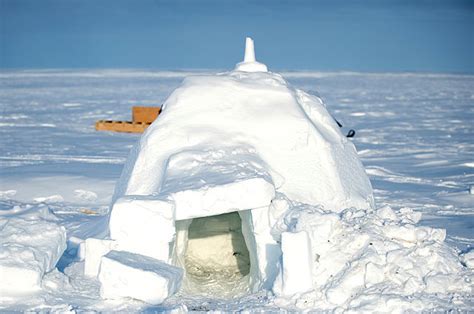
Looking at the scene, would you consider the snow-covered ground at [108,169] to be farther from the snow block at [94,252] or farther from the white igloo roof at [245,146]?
the white igloo roof at [245,146]

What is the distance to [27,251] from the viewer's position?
6.91 m

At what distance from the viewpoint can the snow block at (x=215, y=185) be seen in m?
6.65

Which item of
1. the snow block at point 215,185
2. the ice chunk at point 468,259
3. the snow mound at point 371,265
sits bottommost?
the ice chunk at point 468,259

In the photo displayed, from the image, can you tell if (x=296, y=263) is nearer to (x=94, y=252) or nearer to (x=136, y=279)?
(x=136, y=279)

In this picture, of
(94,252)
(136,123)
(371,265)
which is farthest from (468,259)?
(136,123)

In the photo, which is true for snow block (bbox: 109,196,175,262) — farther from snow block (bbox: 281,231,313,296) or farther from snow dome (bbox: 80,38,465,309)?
snow block (bbox: 281,231,313,296)

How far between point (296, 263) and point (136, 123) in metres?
16.5

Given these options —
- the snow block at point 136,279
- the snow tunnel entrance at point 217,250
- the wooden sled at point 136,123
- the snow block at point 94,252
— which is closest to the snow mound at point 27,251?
the snow block at point 94,252

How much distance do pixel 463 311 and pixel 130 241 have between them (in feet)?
9.12

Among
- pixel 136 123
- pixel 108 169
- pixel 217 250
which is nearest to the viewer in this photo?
pixel 217 250

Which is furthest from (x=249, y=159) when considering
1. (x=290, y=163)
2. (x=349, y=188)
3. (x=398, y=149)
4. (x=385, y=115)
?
(x=385, y=115)

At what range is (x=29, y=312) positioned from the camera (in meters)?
6.27

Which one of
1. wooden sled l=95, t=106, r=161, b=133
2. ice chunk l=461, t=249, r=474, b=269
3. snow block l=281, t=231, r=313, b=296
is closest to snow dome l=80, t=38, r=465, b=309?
snow block l=281, t=231, r=313, b=296

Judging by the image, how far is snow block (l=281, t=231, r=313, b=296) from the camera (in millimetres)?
6242
